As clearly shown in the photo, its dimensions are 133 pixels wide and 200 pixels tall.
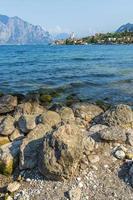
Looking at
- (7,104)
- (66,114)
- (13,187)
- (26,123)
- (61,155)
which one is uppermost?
(61,155)

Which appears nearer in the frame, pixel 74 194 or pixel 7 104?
pixel 74 194

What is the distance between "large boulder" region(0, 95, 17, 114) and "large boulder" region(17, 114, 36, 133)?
5.71 metres

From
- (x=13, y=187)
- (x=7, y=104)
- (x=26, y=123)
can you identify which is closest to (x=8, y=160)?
(x=13, y=187)

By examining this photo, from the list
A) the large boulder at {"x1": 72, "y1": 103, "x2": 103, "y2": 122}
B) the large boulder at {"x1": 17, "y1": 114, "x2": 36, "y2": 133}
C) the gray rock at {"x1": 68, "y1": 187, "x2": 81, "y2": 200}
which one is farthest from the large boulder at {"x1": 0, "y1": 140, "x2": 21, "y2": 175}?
the large boulder at {"x1": 72, "y1": 103, "x2": 103, "y2": 122}

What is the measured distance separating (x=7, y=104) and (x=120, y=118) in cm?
862

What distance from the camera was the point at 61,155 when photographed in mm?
10438

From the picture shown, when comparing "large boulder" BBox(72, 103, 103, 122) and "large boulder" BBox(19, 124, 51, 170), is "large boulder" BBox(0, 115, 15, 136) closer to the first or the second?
"large boulder" BBox(19, 124, 51, 170)

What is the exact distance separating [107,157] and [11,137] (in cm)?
457

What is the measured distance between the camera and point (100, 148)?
38.5 ft

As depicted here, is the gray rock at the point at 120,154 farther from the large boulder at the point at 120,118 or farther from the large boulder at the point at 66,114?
the large boulder at the point at 66,114

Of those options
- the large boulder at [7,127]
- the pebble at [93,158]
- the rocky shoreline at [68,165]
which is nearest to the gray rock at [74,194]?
the rocky shoreline at [68,165]

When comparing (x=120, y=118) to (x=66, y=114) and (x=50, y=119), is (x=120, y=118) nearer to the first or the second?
(x=50, y=119)

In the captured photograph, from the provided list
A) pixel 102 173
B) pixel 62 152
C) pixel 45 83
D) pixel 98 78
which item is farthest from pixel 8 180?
pixel 98 78

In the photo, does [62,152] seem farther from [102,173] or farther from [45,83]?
[45,83]
